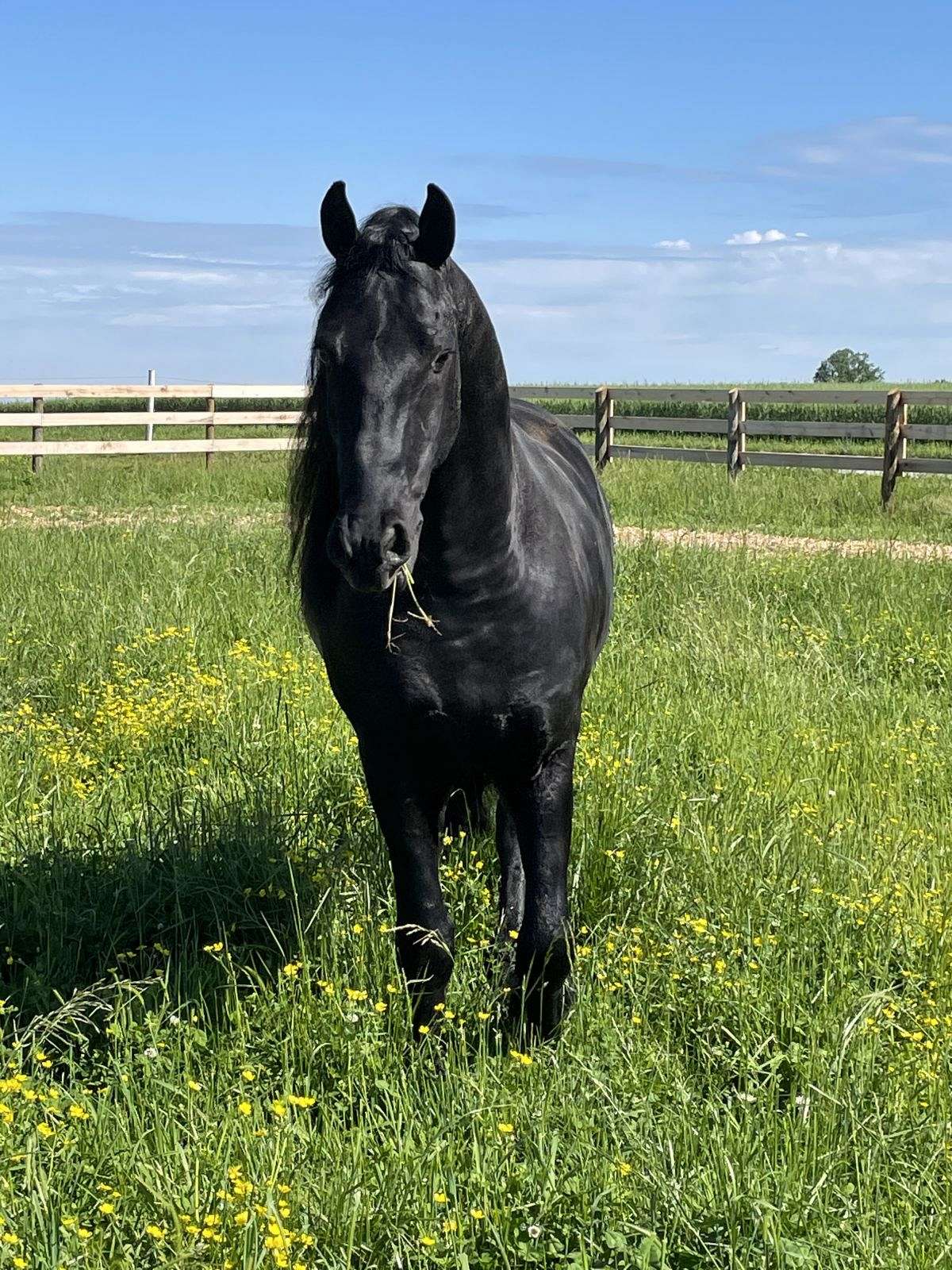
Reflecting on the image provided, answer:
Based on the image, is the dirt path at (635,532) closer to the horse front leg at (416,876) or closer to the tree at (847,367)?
the horse front leg at (416,876)

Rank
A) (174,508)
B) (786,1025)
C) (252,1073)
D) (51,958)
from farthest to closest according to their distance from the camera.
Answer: (174,508), (51,958), (786,1025), (252,1073)

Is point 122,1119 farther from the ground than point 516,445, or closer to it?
closer to it

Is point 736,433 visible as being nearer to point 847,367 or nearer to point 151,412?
point 151,412

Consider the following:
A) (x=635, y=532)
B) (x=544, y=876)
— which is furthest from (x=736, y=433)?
(x=544, y=876)

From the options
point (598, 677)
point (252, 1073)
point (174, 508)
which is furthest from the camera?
point (174, 508)

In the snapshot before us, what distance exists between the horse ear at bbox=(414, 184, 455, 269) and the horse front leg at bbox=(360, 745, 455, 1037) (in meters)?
1.20

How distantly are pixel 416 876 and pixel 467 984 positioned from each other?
1.63ft

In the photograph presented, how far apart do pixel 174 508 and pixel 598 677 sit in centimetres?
999

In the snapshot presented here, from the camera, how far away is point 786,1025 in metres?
3.32

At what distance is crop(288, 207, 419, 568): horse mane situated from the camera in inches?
108

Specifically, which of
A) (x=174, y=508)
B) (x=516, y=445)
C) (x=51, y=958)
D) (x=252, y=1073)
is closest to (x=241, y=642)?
(x=51, y=958)

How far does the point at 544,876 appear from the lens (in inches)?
133

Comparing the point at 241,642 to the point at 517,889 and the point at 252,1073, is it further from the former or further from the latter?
the point at 252,1073

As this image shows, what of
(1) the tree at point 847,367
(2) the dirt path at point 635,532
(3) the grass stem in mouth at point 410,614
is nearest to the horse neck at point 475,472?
(3) the grass stem in mouth at point 410,614
